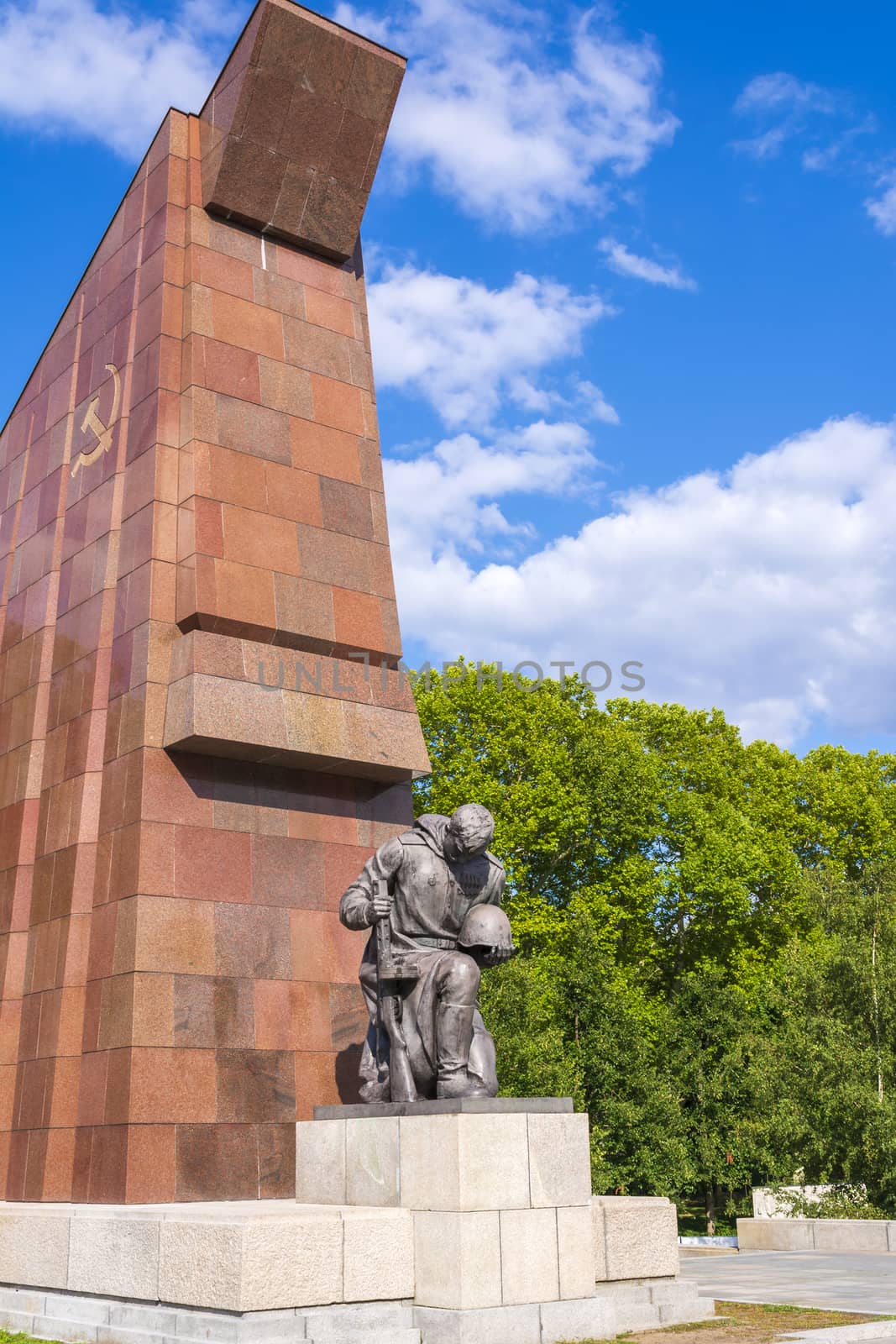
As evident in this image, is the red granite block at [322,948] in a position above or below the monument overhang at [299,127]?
below

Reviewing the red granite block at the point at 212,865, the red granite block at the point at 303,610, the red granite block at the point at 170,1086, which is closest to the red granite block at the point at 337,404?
the red granite block at the point at 303,610

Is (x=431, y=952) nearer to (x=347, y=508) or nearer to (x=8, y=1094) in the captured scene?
(x=8, y=1094)

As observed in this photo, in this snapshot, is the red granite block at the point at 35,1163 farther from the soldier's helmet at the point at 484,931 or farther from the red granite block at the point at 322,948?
the soldier's helmet at the point at 484,931

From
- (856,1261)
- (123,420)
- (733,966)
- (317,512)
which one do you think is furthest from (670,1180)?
(123,420)

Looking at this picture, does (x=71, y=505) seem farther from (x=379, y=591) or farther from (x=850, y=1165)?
(x=850, y=1165)

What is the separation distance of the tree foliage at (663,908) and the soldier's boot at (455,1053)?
10854 mm

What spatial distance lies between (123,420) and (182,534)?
2.16 m

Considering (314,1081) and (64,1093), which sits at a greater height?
(314,1081)

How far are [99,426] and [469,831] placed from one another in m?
8.70

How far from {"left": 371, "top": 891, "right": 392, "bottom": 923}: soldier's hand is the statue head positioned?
69 centimetres

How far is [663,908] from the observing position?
109 ft

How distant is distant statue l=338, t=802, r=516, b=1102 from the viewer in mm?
9625

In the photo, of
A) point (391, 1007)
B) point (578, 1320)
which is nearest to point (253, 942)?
point (391, 1007)

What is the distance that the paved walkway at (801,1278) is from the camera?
1032cm
